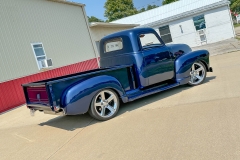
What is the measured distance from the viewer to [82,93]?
4.34 metres

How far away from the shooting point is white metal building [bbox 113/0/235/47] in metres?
19.8

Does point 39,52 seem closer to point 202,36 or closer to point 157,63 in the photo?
point 157,63

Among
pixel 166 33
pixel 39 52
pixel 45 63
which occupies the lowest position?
pixel 45 63

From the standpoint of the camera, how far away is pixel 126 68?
5277mm

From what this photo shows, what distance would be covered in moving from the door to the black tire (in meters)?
0.76

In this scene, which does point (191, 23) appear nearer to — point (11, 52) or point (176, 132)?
point (11, 52)

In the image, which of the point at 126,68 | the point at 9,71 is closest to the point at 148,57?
the point at 126,68

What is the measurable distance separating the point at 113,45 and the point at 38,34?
6.79 meters

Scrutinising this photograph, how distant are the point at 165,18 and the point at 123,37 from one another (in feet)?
55.6

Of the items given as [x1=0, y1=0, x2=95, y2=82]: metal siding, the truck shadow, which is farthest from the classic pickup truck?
[x1=0, y1=0, x2=95, y2=82]: metal siding

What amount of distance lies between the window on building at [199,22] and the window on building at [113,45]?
1654 cm

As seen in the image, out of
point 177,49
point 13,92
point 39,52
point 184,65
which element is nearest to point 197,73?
point 184,65

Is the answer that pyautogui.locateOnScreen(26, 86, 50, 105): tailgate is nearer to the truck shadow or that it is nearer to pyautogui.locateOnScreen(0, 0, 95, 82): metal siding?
the truck shadow

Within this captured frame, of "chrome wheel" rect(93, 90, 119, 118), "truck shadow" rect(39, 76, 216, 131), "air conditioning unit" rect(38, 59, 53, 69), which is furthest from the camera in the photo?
"air conditioning unit" rect(38, 59, 53, 69)
